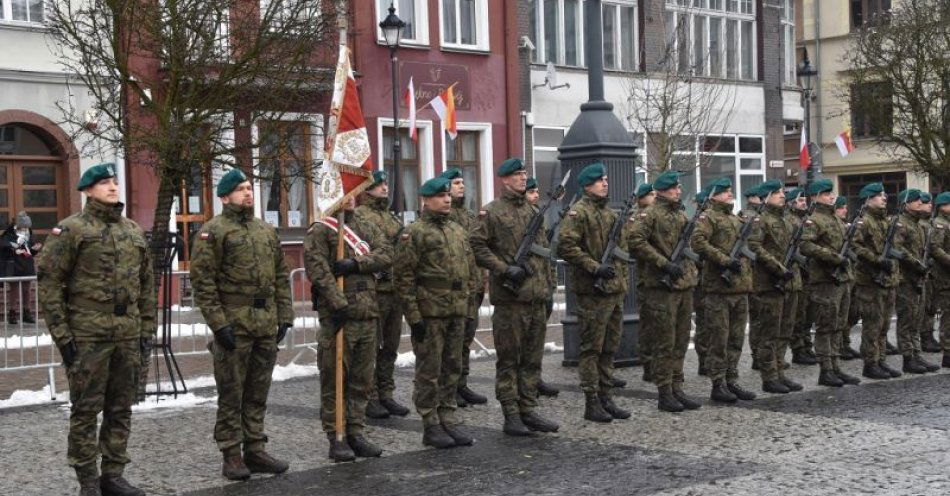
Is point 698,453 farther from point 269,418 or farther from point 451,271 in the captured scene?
point 269,418

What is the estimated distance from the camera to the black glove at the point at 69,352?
333 inches

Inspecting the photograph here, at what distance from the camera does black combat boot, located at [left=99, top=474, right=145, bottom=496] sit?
8664 millimetres

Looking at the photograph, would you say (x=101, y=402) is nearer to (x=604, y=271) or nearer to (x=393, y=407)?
(x=393, y=407)

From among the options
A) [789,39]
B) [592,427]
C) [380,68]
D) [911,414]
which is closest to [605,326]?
[592,427]

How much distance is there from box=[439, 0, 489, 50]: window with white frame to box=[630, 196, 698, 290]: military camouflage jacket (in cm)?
1800

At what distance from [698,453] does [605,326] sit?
74.8 inches

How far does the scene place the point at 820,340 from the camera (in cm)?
1390

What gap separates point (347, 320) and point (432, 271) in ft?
2.51

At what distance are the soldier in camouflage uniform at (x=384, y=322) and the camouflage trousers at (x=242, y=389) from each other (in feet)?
8.09

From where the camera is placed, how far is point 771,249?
1379 centimetres

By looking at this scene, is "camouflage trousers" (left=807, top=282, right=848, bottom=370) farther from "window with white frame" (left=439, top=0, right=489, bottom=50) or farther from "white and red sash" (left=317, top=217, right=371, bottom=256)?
"window with white frame" (left=439, top=0, right=489, bottom=50)

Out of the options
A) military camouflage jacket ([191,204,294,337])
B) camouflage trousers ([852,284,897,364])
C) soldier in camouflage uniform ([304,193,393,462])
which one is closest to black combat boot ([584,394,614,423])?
soldier in camouflage uniform ([304,193,393,462])

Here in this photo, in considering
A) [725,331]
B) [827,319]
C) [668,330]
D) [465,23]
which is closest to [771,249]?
[827,319]

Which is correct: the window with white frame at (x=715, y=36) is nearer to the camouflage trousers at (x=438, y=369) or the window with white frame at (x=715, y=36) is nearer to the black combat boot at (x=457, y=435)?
the camouflage trousers at (x=438, y=369)
